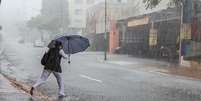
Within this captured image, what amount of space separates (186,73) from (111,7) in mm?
39513

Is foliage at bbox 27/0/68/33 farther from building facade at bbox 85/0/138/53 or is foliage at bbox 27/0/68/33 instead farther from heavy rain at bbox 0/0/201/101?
building facade at bbox 85/0/138/53

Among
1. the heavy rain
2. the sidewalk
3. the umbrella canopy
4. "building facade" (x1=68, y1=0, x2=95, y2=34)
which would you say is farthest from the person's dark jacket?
"building facade" (x1=68, y1=0, x2=95, y2=34)

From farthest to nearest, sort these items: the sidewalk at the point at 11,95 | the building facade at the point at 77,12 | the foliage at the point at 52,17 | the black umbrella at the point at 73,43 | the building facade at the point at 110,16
Answer: the building facade at the point at 77,12 → the foliage at the point at 52,17 → the building facade at the point at 110,16 → the black umbrella at the point at 73,43 → the sidewalk at the point at 11,95

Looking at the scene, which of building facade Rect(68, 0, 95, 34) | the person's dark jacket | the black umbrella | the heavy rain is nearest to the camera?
the person's dark jacket

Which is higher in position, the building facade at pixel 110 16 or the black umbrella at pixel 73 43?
the building facade at pixel 110 16

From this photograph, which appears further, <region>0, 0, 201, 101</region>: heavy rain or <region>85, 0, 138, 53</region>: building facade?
<region>85, 0, 138, 53</region>: building facade

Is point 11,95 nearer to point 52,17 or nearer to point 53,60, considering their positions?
point 53,60

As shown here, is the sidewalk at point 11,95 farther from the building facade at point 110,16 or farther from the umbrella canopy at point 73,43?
the building facade at point 110,16

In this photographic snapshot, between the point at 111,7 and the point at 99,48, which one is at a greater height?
the point at 111,7

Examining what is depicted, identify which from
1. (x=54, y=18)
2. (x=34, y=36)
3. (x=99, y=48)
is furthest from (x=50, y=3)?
(x=99, y=48)

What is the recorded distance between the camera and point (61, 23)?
102562 millimetres

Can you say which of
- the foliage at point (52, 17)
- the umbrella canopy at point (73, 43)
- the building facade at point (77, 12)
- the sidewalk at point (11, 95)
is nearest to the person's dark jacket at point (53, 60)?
the umbrella canopy at point (73, 43)

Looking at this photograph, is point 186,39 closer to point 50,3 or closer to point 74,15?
point 74,15

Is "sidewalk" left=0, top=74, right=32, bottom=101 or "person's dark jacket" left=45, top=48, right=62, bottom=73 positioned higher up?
"person's dark jacket" left=45, top=48, right=62, bottom=73
